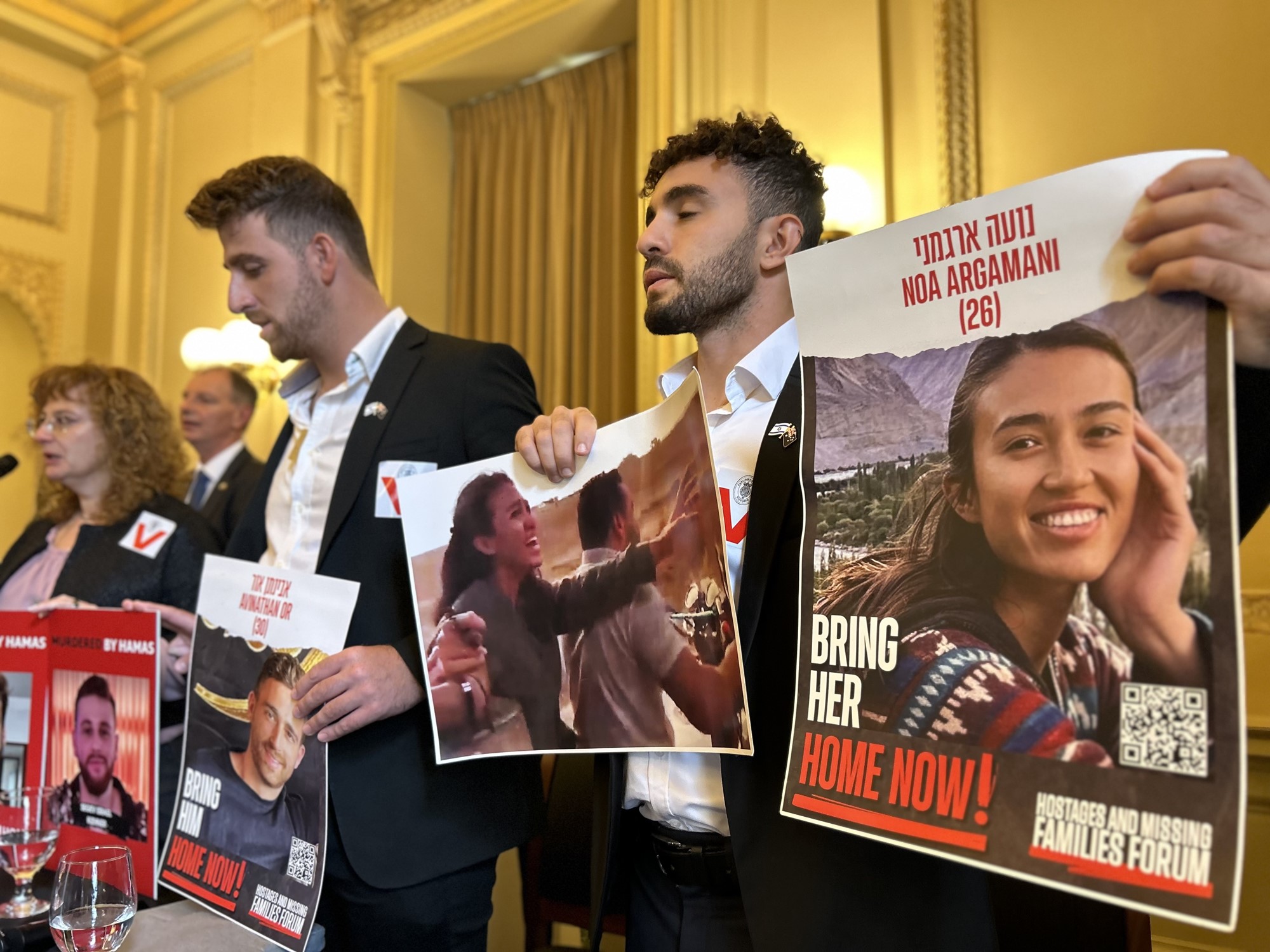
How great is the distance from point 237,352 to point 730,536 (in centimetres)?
391

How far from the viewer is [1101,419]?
0.67 metres

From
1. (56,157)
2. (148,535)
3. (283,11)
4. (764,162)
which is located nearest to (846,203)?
(764,162)

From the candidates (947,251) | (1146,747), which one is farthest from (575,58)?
(1146,747)

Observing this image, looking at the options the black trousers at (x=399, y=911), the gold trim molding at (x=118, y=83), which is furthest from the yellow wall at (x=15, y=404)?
the black trousers at (x=399, y=911)

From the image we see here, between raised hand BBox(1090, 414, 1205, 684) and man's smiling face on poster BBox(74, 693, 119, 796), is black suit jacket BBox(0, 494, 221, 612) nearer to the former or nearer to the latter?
man's smiling face on poster BBox(74, 693, 119, 796)

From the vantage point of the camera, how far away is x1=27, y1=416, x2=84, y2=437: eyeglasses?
2139 millimetres

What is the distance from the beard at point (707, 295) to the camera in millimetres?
1175

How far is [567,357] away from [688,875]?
3.17 meters

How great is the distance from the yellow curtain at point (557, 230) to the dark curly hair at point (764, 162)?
2358mm

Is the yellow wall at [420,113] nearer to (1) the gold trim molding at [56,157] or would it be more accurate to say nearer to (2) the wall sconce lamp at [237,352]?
(1) the gold trim molding at [56,157]

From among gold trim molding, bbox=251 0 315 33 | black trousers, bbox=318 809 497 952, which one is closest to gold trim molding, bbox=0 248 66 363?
gold trim molding, bbox=251 0 315 33

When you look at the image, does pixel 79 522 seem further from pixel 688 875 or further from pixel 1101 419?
pixel 1101 419

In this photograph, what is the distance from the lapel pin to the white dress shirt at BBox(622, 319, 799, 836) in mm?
12

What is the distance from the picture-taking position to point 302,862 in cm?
122
